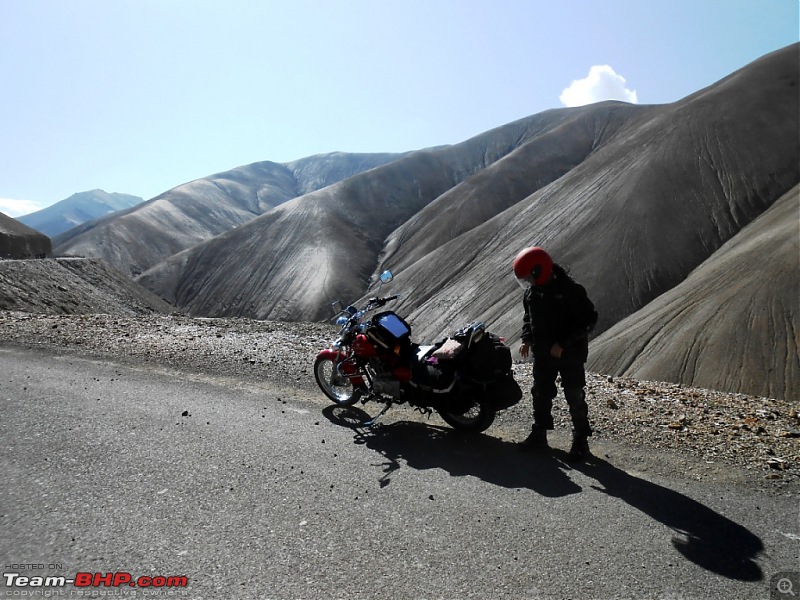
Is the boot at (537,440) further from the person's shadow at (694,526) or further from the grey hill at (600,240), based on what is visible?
the grey hill at (600,240)

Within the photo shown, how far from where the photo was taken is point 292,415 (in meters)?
6.86

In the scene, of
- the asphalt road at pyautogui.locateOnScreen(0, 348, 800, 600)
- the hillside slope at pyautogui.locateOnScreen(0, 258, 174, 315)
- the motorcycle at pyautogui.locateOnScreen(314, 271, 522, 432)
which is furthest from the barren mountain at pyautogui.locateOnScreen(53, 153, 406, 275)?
the asphalt road at pyautogui.locateOnScreen(0, 348, 800, 600)

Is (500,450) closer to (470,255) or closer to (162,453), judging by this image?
(162,453)

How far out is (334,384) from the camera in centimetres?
767

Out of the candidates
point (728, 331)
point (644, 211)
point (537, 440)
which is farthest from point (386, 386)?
point (644, 211)

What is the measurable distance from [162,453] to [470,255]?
5100cm

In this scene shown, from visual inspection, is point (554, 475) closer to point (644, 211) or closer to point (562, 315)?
point (562, 315)

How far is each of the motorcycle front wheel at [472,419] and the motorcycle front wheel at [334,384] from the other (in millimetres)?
1403

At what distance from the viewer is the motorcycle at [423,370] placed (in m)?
6.03

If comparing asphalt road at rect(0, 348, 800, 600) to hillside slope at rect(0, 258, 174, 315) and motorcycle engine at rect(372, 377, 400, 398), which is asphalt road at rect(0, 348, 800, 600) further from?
hillside slope at rect(0, 258, 174, 315)

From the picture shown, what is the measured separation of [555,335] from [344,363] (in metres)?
2.93

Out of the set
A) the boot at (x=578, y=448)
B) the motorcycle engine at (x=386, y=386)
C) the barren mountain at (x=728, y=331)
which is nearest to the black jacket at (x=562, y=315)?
the boot at (x=578, y=448)

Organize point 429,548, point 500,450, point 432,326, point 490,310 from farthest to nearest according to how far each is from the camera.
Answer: point 432,326, point 490,310, point 500,450, point 429,548

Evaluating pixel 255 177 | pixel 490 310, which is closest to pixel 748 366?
pixel 490 310
